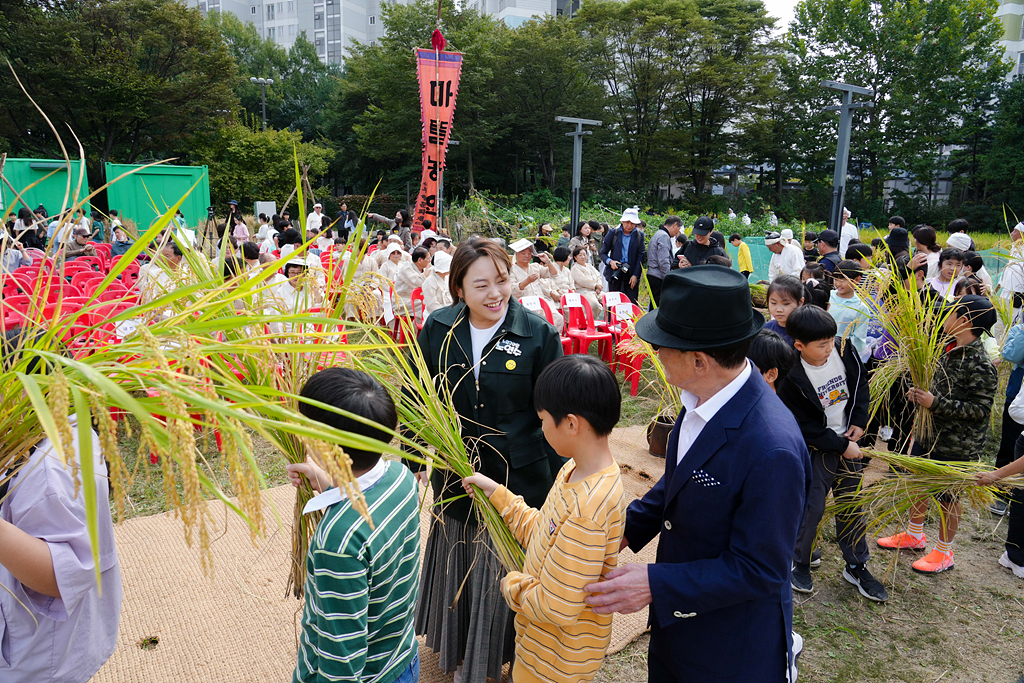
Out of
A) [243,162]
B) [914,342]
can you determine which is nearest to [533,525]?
[914,342]

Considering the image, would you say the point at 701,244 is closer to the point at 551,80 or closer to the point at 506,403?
the point at 506,403

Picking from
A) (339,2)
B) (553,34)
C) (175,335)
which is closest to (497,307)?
(175,335)

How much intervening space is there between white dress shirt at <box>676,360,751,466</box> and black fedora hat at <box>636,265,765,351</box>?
109 millimetres

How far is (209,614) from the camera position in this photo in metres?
2.80

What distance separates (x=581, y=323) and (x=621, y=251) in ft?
8.05

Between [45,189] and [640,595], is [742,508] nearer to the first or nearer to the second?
[640,595]

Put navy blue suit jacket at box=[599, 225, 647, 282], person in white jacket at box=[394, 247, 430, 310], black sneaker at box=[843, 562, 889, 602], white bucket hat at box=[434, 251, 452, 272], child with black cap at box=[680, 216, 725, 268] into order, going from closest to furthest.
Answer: black sneaker at box=[843, 562, 889, 602]
white bucket hat at box=[434, 251, 452, 272]
person in white jacket at box=[394, 247, 430, 310]
child with black cap at box=[680, 216, 725, 268]
navy blue suit jacket at box=[599, 225, 647, 282]

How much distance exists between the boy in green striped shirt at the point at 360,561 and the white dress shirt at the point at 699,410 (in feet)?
2.23

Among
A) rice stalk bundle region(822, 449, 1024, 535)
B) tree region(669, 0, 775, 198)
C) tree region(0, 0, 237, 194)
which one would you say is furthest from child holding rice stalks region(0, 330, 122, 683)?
tree region(669, 0, 775, 198)

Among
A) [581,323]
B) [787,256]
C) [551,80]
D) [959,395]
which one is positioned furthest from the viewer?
[551,80]

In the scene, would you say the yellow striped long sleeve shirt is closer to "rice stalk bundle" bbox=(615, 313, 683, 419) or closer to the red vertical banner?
"rice stalk bundle" bbox=(615, 313, 683, 419)

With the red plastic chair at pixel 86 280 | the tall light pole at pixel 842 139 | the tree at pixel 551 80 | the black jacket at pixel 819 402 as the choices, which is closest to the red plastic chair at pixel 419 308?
the red plastic chair at pixel 86 280

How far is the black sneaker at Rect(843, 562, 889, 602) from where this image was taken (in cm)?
307

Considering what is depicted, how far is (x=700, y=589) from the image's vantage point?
1.39m
